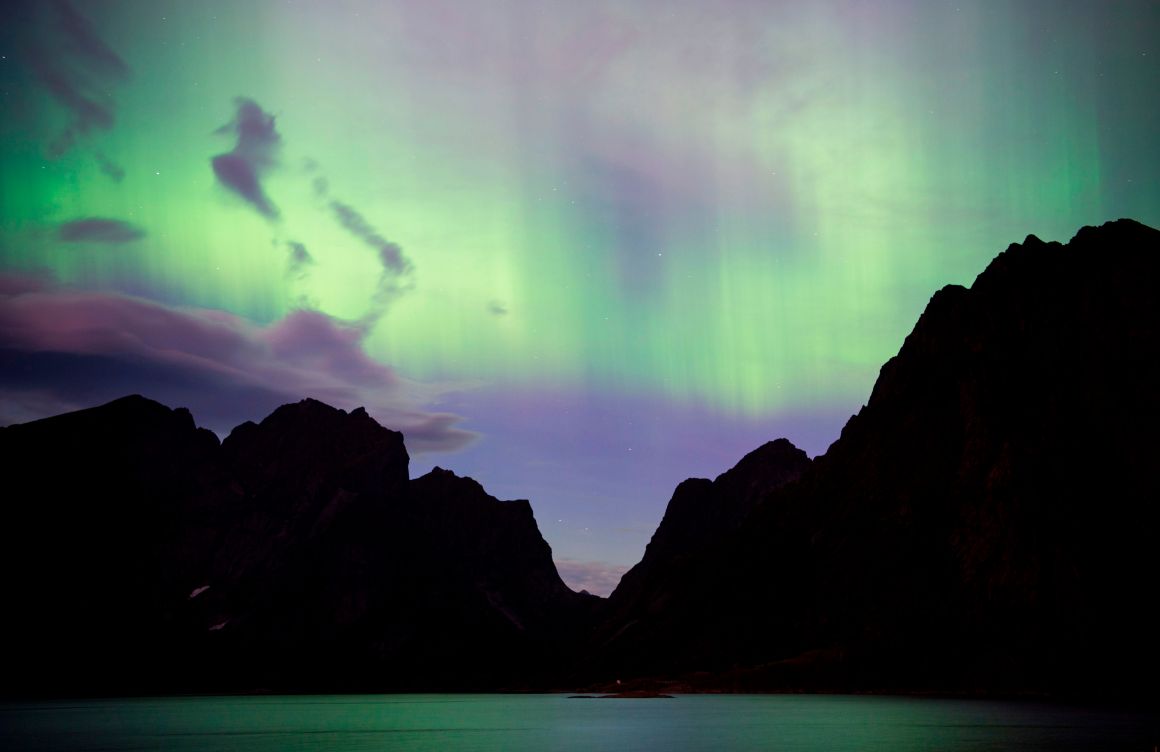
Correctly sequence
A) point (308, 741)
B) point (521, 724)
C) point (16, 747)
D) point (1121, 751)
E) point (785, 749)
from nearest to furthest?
1. point (1121, 751)
2. point (785, 749)
3. point (16, 747)
4. point (308, 741)
5. point (521, 724)

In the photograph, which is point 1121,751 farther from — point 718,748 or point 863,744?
point 718,748

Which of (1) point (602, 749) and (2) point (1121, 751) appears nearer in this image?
(2) point (1121, 751)

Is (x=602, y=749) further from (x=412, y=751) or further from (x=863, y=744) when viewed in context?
(x=863, y=744)

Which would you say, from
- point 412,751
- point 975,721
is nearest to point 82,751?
point 412,751

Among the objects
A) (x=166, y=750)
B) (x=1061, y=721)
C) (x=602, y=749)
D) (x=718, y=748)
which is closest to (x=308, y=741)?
(x=166, y=750)

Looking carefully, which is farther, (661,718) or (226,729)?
(661,718)

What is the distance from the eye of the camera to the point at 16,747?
412ft

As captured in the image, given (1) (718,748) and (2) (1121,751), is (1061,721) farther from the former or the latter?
(1) (718,748)

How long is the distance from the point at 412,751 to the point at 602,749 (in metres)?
23.2

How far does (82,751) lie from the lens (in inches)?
4624

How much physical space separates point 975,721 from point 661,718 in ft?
186

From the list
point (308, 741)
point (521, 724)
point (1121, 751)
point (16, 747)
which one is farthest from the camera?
point (521, 724)

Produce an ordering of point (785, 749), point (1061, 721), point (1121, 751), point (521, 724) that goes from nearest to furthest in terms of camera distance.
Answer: point (1121, 751) < point (785, 749) < point (1061, 721) < point (521, 724)

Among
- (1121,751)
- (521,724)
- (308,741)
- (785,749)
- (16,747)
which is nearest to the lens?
(1121,751)
